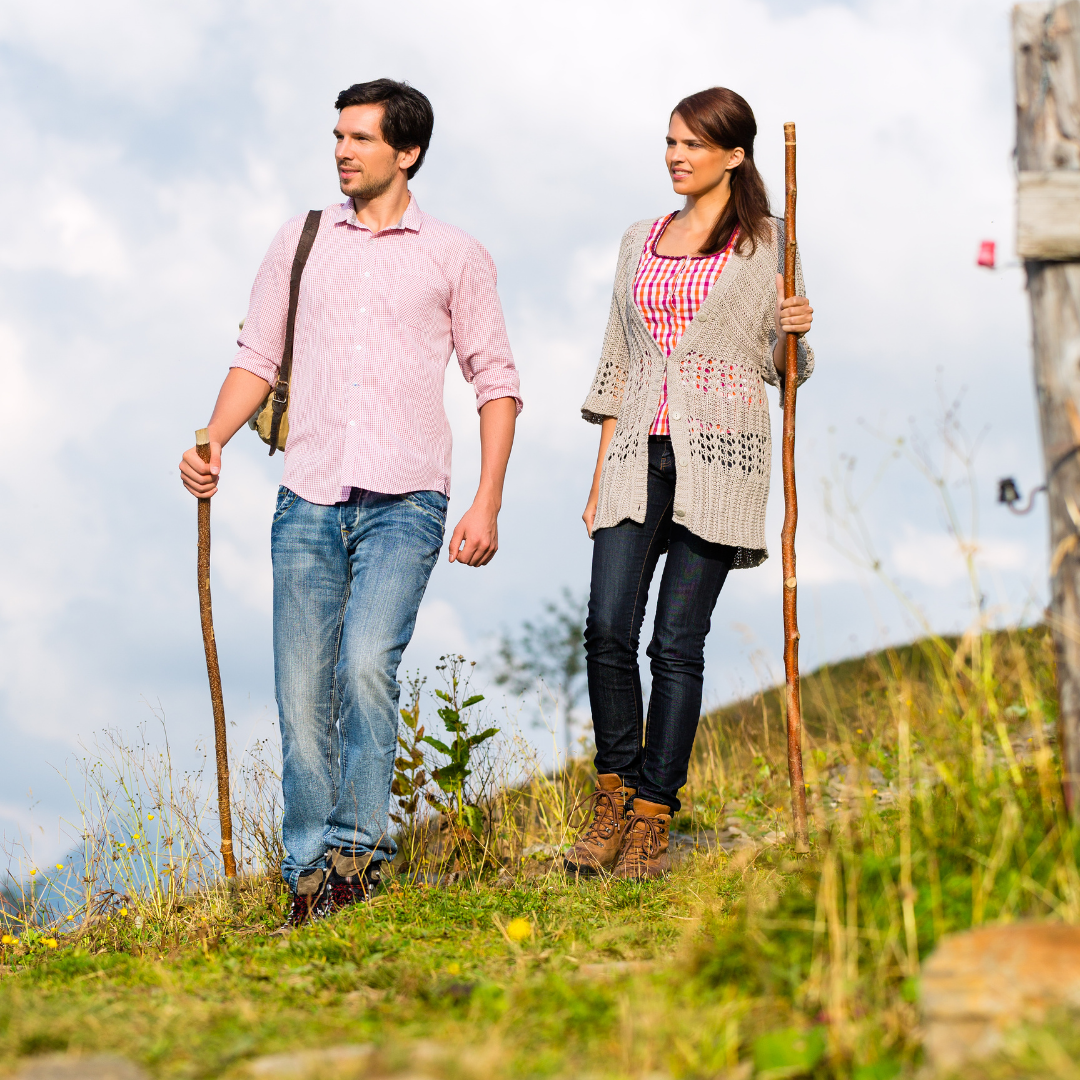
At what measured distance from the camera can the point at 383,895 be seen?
14.1 feet

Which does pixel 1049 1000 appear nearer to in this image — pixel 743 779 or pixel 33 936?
pixel 33 936

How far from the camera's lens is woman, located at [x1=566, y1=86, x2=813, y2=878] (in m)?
4.46

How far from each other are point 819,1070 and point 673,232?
3427 mm

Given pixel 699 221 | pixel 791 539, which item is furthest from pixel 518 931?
pixel 699 221

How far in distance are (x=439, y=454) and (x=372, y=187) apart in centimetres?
110

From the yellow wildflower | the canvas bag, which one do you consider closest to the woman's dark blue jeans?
the yellow wildflower

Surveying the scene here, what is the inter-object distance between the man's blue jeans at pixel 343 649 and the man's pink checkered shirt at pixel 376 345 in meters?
0.11

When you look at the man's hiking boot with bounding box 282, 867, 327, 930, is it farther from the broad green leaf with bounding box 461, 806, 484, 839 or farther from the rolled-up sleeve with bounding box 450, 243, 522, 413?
the rolled-up sleeve with bounding box 450, 243, 522, 413

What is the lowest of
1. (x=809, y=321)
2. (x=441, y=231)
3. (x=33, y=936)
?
(x=33, y=936)

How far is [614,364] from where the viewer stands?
4.90 metres

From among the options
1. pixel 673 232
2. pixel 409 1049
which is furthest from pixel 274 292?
pixel 409 1049

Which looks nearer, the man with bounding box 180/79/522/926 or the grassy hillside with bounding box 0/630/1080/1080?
the grassy hillside with bounding box 0/630/1080/1080

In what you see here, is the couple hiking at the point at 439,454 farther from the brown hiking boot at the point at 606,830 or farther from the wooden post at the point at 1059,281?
the wooden post at the point at 1059,281

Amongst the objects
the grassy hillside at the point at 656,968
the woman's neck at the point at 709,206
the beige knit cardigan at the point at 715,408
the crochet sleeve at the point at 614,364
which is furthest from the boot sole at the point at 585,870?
the woman's neck at the point at 709,206
